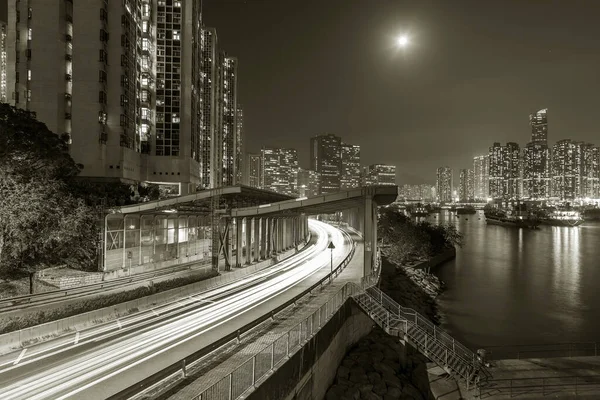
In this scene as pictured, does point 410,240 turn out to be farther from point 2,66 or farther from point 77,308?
point 2,66

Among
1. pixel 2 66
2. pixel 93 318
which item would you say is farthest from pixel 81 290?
pixel 2 66

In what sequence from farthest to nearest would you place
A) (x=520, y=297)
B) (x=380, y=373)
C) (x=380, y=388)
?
(x=520, y=297) < (x=380, y=373) < (x=380, y=388)

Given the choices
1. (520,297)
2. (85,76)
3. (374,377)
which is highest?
(85,76)

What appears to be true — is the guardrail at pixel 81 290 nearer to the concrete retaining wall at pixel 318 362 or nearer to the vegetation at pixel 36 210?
the vegetation at pixel 36 210

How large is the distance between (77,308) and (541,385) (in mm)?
19589

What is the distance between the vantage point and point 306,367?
1546 centimetres

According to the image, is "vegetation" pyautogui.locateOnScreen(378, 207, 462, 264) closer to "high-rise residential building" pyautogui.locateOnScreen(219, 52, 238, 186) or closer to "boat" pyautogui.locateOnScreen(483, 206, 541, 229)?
"boat" pyautogui.locateOnScreen(483, 206, 541, 229)

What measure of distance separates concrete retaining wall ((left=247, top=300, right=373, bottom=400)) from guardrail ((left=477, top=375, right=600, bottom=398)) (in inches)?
249

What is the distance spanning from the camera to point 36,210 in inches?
982

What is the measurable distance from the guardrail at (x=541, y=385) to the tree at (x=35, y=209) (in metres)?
25.4

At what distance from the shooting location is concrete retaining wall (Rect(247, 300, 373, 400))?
12.8 m

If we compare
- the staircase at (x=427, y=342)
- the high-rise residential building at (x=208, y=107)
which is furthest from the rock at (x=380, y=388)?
the high-rise residential building at (x=208, y=107)

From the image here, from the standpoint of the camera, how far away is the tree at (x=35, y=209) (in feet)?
79.5

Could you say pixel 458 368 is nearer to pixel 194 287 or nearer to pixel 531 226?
pixel 194 287
